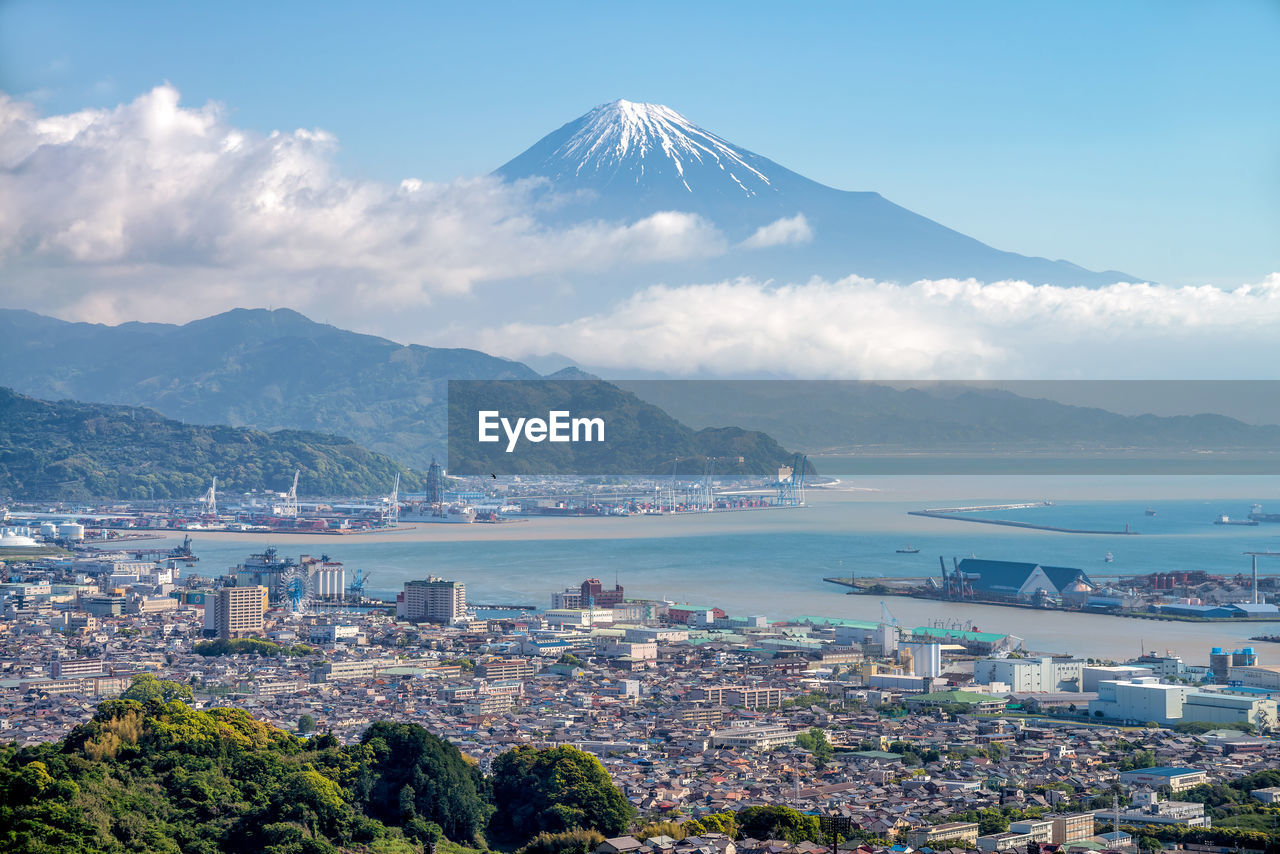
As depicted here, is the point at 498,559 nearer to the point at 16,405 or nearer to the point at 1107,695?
the point at 1107,695

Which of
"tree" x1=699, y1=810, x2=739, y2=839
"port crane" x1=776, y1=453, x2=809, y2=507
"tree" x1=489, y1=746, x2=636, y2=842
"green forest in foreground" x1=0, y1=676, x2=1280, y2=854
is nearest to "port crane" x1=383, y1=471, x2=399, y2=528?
"port crane" x1=776, y1=453, x2=809, y2=507

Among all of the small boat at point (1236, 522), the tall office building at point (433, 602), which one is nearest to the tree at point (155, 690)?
the tall office building at point (433, 602)

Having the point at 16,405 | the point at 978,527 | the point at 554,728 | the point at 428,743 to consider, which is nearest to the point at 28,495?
the point at 16,405

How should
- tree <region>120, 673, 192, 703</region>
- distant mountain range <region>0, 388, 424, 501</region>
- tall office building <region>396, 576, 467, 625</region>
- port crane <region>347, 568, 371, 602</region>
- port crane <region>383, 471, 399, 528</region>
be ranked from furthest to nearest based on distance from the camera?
distant mountain range <region>0, 388, 424, 501</region>
port crane <region>383, 471, 399, 528</region>
port crane <region>347, 568, 371, 602</region>
tall office building <region>396, 576, 467, 625</region>
tree <region>120, 673, 192, 703</region>

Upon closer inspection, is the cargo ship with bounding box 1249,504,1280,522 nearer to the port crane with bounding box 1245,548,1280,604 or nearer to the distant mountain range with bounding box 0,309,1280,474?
the distant mountain range with bounding box 0,309,1280,474

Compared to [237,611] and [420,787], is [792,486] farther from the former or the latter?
[420,787]
